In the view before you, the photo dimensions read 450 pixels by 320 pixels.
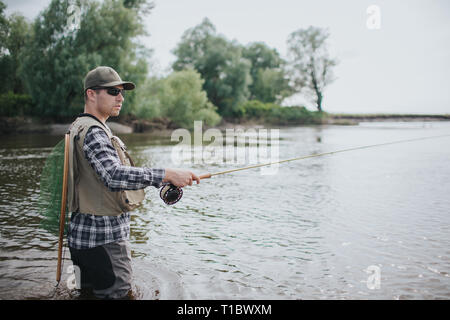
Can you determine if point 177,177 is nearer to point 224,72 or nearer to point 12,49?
point 12,49

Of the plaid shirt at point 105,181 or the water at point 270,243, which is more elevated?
the plaid shirt at point 105,181

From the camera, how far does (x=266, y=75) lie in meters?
88.8

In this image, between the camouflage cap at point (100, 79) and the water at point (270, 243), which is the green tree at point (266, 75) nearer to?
the water at point (270, 243)

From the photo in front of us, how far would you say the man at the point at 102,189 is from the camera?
3102 mm

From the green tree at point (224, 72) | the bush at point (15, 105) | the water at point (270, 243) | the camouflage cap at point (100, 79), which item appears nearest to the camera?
the camouflage cap at point (100, 79)

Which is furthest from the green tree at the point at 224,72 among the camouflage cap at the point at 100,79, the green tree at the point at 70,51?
the camouflage cap at the point at 100,79

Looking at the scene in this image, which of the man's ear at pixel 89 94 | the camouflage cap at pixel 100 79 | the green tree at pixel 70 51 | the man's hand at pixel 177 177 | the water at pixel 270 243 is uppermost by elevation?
the green tree at pixel 70 51

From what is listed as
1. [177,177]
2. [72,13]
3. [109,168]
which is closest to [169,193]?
[177,177]

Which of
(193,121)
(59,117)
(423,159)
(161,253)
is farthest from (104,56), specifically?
(161,253)

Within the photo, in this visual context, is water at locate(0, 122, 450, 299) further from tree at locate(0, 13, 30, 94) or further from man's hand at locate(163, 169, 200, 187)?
tree at locate(0, 13, 30, 94)

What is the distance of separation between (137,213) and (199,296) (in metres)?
4.08

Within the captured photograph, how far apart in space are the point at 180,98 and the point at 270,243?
42.0m

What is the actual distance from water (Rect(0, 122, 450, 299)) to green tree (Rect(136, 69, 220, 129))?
33.1 metres
